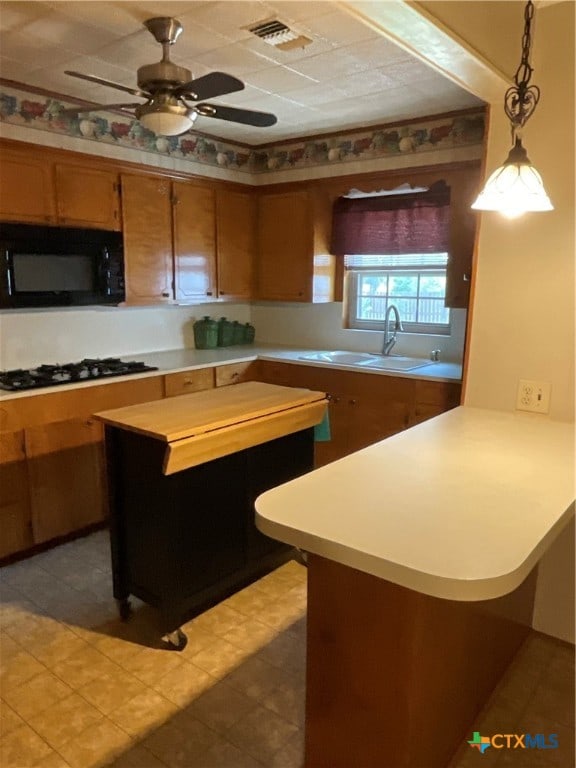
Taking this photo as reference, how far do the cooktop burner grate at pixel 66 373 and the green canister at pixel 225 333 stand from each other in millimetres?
1002

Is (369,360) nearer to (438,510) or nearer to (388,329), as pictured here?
(388,329)

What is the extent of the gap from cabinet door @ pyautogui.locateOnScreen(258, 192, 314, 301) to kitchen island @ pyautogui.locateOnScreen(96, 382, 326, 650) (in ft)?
5.48

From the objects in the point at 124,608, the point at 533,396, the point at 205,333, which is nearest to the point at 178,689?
the point at 124,608

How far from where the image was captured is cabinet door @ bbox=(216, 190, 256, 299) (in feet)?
13.9

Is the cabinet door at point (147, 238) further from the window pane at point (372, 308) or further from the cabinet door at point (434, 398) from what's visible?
the cabinet door at point (434, 398)

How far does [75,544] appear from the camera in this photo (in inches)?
128

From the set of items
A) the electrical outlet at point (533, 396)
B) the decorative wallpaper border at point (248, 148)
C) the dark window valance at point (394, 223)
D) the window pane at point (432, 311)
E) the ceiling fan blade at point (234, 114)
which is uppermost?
the decorative wallpaper border at point (248, 148)

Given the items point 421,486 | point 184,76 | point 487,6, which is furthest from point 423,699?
point 184,76

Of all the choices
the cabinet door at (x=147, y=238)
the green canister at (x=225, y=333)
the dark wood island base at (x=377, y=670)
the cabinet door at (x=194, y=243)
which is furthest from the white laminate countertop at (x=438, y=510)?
the green canister at (x=225, y=333)

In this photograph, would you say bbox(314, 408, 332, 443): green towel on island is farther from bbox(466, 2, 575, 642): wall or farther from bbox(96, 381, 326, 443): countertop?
bbox(466, 2, 575, 642): wall

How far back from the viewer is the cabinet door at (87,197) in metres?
3.25

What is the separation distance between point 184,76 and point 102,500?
2.33m

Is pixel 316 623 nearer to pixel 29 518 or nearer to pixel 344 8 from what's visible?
pixel 344 8

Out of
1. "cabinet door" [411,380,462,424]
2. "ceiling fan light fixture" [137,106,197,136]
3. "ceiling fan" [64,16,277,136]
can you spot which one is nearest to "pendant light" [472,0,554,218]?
"ceiling fan" [64,16,277,136]
